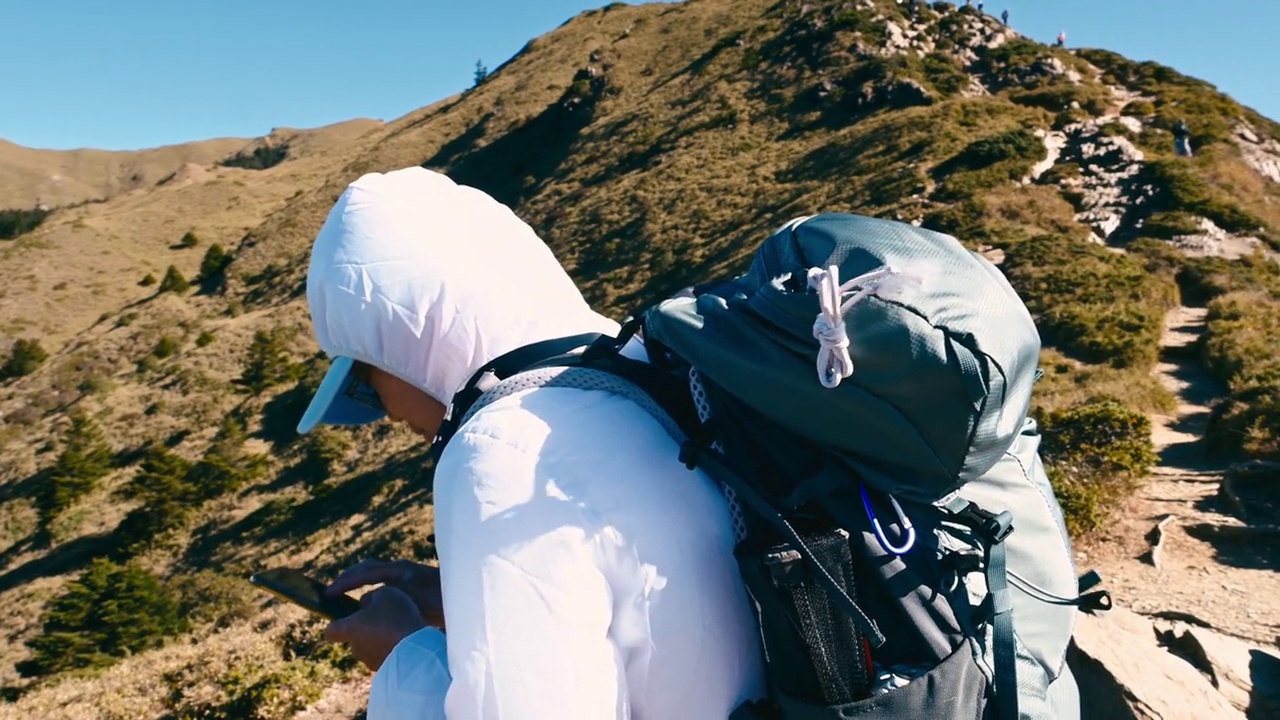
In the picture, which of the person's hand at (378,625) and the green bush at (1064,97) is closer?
the person's hand at (378,625)

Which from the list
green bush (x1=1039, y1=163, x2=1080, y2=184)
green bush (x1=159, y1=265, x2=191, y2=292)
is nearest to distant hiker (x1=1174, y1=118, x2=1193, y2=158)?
green bush (x1=1039, y1=163, x2=1080, y2=184)

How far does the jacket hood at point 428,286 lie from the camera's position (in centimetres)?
125

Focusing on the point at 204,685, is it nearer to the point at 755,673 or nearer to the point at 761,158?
the point at 755,673

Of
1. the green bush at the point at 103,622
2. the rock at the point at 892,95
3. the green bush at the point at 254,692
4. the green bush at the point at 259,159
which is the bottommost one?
the green bush at the point at 103,622

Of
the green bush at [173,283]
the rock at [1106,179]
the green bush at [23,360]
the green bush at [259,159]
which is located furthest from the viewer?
the green bush at [259,159]

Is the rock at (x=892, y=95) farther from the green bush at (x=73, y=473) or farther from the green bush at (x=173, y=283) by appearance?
the green bush at (x=173, y=283)

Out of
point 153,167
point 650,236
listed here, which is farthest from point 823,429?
point 153,167

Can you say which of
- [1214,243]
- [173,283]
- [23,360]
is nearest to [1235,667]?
[1214,243]

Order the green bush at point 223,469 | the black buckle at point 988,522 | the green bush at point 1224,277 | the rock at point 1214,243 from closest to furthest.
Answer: the black buckle at point 988,522 < the green bush at point 1224,277 < the rock at point 1214,243 < the green bush at point 223,469

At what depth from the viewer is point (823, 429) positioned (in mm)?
979

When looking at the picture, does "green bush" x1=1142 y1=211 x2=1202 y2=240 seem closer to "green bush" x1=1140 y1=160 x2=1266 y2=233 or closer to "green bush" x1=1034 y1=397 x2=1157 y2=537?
"green bush" x1=1140 y1=160 x2=1266 y2=233

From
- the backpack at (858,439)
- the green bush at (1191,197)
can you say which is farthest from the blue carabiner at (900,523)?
the green bush at (1191,197)

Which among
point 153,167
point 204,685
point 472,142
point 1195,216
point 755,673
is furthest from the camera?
point 153,167

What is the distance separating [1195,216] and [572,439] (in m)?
18.5
